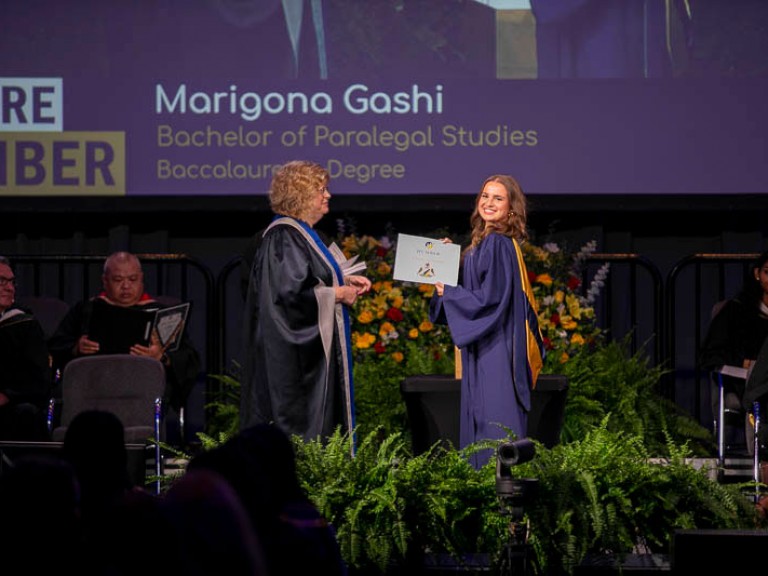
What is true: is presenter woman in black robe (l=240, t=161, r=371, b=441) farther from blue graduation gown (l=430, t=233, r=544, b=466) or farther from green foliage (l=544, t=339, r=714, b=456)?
green foliage (l=544, t=339, r=714, b=456)

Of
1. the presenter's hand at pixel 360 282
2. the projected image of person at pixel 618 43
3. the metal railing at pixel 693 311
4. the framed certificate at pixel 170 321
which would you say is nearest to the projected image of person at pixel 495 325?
the presenter's hand at pixel 360 282

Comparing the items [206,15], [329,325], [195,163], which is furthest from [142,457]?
[206,15]

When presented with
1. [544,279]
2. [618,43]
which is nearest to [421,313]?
[544,279]

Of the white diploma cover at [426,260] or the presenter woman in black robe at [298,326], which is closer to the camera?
the white diploma cover at [426,260]

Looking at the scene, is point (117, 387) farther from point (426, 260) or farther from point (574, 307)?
point (574, 307)

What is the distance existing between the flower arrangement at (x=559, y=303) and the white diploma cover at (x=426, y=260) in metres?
2.12

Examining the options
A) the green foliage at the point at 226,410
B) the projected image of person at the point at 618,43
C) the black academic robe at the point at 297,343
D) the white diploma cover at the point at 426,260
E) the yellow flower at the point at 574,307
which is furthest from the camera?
the projected image of person at the point at 618,43

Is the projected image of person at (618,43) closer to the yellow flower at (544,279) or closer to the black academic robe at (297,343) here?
the yellow flower at (544,279)

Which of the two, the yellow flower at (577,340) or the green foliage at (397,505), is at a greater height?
the yellow flower at (577,340)

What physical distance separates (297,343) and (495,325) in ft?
2.93

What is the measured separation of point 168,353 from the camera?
8070 millimetres

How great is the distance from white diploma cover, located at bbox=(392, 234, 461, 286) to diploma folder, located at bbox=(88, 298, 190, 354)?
7.52ft

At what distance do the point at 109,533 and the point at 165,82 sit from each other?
21.8 feet

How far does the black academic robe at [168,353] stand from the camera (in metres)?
8.06
